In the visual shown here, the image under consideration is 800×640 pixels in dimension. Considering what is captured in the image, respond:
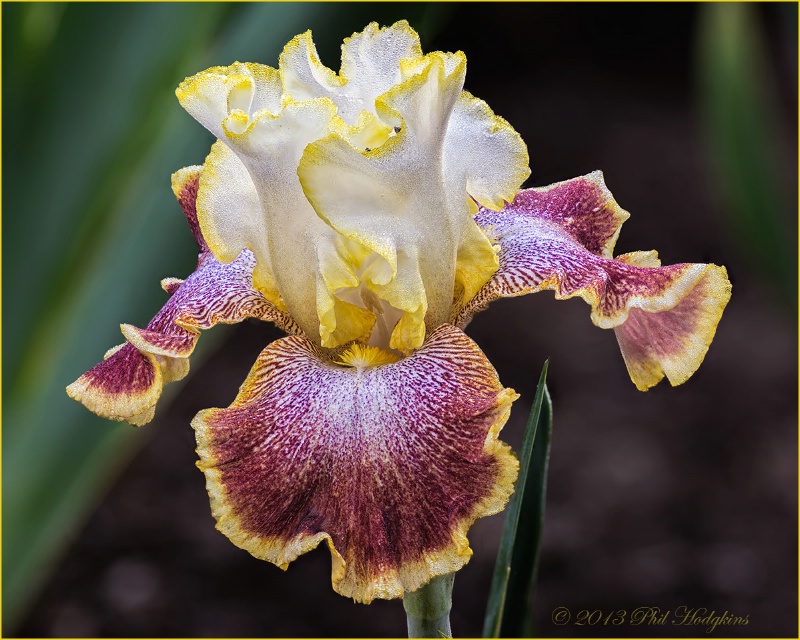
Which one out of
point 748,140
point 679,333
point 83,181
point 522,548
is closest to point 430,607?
point 522,548

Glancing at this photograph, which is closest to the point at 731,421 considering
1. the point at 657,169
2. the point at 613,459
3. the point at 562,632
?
the point at 613,459

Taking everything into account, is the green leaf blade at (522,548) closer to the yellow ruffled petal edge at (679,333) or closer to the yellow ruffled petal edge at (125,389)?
the yellow ruffled petal edge at (679,333)

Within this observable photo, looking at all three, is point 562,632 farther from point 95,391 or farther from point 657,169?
point 657,169

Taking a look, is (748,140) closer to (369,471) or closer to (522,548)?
(522,548)

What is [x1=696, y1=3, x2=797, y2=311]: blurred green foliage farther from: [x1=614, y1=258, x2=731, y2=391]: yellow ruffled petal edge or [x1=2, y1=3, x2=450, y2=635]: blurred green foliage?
[x1=614, y1=258, x2=731, y2=391]: yellow ruffled petal edge

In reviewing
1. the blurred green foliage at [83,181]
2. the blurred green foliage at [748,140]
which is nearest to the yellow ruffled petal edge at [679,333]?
the blurred green foliage at [83,181]

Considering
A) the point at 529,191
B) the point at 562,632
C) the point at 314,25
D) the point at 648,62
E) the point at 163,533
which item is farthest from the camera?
the point at 648,62

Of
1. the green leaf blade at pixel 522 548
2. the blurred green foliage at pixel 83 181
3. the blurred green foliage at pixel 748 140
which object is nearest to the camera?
the green leaf blade at pixel 522 548
